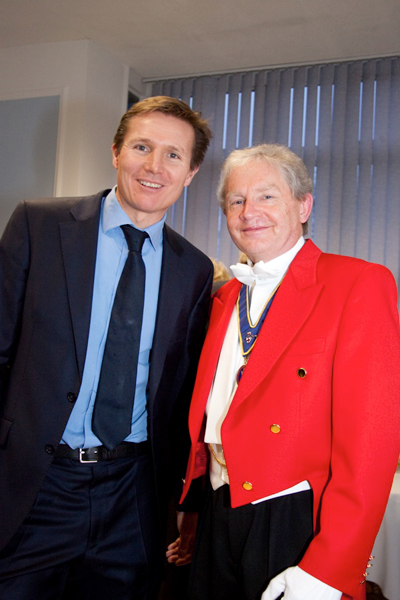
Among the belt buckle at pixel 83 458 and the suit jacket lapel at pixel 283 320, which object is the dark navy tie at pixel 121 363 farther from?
the suit jacket lapel at pixel 283 320

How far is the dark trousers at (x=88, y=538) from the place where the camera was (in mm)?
1494

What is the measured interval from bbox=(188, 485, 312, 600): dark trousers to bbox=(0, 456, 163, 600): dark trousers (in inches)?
10.9

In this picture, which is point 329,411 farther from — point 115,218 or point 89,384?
point 115,218

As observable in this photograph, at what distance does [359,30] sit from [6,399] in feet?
13.0

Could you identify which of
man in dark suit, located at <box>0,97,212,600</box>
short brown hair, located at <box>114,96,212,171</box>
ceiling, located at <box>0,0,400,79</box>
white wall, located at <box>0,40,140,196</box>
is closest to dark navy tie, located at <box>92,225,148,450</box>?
man in dark suit, located at <box>0,97,212,600</box>

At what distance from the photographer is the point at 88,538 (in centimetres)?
155

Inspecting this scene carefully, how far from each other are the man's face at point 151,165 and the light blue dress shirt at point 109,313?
5 cm

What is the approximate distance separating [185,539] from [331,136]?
4.01 meters

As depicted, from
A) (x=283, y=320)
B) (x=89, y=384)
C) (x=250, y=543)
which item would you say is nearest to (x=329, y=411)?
(x=283, y=320)

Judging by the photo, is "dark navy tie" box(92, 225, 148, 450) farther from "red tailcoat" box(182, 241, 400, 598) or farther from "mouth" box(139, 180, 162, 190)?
"red tailcoat" box(182, 241, 400, 598)

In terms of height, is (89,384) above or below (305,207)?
below

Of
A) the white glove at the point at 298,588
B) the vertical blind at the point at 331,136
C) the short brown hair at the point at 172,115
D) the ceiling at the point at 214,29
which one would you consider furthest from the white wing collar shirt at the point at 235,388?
the vertical blind at the point at 331,136

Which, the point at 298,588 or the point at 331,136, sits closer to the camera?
the point at 298,588

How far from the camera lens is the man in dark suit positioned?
1497mm
